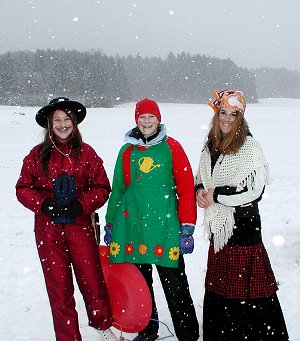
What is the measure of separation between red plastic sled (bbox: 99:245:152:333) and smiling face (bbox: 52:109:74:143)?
1096 millimetres

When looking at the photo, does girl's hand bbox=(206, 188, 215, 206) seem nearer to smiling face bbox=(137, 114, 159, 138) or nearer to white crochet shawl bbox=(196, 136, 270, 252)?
white crochet shawl bbox=(196, 136, 270, 252)

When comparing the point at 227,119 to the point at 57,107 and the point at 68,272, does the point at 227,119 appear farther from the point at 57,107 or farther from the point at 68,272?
the point at 68,272

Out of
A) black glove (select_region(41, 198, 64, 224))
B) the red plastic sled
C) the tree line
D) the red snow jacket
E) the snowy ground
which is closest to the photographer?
black glove (select_region(41, 198, 64, 224))

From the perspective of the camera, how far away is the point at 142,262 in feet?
10.6

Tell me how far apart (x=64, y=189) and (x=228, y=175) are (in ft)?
4.24

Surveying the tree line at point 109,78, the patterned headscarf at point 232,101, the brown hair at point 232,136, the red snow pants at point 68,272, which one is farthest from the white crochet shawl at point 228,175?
the tree line at point 109,78

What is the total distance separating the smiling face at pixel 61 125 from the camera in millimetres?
3135

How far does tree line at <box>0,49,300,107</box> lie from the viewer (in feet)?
198

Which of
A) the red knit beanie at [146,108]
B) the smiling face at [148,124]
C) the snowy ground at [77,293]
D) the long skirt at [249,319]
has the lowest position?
the snowy ground at [77,293]

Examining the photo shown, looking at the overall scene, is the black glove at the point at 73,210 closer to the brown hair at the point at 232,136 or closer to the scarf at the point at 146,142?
the scarf at the point at 146,142

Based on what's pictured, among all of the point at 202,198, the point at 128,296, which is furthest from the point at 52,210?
the point at 202,198

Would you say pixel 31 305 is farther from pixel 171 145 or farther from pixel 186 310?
pixel 171 145

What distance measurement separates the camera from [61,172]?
309 centimetres

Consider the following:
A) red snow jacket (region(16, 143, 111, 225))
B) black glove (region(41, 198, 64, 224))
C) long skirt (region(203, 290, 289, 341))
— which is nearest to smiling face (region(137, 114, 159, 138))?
red snow jacket (region(16, 143, 111, 225))
